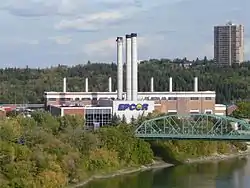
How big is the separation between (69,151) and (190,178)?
5.92m

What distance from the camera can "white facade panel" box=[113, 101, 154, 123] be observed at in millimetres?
39906

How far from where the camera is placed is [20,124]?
95.3 feet

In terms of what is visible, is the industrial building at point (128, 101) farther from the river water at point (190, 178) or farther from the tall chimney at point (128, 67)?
the river water at point (190, 178)

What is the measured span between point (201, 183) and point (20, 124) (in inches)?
337

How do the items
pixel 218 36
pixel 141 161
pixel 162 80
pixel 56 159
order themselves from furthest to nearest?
pixel 218 36
pixel 162 80
pixel 141 161
pixel 56 159

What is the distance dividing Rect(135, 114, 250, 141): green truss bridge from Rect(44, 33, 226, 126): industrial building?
11.7 ft

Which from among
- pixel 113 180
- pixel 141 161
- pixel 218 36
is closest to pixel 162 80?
pixel 141 161

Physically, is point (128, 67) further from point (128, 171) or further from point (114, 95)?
point (128, 171)

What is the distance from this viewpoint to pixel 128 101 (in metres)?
40.3

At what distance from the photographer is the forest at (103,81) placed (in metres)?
63.6

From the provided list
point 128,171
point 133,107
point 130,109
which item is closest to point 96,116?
point 130,109

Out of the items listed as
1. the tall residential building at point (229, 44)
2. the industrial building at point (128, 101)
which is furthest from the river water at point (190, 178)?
the tall residential building at point (229, 44)

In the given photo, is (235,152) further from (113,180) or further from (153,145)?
(113,180)

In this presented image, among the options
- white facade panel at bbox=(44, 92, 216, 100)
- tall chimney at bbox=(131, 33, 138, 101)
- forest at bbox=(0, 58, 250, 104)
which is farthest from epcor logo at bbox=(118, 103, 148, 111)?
forest at bbox=(0, 58, 250, 104)
